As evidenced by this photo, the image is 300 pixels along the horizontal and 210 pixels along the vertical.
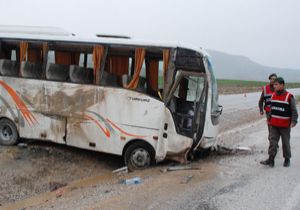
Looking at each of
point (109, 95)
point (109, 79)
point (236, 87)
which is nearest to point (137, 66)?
point (109, 79)

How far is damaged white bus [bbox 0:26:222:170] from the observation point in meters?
9.23

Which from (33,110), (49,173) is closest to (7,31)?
(33,110)

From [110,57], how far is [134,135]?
2.01 meters

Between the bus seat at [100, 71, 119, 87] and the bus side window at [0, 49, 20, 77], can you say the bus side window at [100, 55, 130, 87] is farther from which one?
the bus side window at [0, 49, 20, 77]

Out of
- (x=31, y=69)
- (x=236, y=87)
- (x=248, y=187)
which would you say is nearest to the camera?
(x=248, y=187)

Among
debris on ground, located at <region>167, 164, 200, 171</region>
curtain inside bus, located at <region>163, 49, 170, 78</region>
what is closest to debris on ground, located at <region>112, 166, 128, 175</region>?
debris on ground, located at <region>167, 164, 200, 171</region>

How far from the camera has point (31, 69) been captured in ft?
36.6

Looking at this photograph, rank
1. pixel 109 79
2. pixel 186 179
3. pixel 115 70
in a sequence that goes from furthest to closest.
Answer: pixel 115 70 → pixel 109 79 → pixel 186 179

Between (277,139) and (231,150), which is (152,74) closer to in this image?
(231,150)

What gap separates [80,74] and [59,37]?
1183mm

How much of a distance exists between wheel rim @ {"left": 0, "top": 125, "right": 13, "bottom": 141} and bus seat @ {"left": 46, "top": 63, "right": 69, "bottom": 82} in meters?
2.01

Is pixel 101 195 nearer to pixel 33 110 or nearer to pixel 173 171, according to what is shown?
pixel 173 171

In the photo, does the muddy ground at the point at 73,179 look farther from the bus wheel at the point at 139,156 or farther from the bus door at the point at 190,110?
the bus door at the point at 190,110

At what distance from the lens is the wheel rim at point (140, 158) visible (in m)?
9.60
